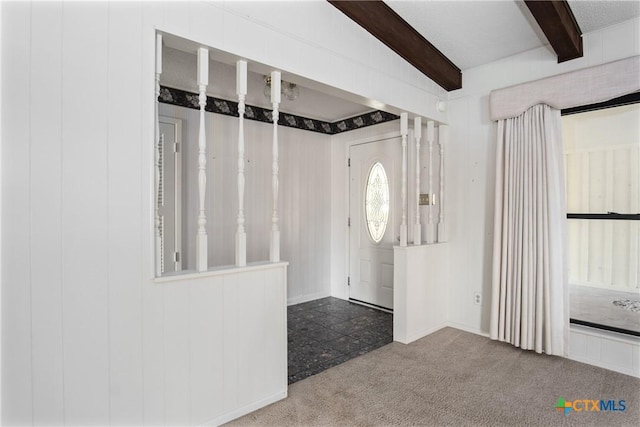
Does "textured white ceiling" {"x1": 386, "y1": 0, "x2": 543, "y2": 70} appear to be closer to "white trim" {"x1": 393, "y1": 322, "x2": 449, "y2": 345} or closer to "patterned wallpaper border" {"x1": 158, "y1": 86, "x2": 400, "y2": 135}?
"patterned wallpaper border" {"x1": 158, "y1": 86, "x2": 400, "y2": 135}

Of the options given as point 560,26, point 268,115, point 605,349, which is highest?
point 560,26

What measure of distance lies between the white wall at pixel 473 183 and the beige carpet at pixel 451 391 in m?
0.59

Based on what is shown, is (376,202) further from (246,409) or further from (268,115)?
(246,409)

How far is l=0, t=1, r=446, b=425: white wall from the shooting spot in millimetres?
1426

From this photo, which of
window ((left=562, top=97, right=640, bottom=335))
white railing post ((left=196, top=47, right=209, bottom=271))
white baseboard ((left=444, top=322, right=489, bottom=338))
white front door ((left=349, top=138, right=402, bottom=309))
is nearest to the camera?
white railing post ((left=196, top=47, right=209, bottom=271))

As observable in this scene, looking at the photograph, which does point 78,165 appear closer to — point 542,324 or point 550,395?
point 550,395

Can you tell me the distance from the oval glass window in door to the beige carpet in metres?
1.66

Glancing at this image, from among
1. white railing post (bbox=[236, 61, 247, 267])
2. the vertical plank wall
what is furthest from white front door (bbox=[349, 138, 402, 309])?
the vertical plank wall

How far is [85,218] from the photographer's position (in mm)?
1564

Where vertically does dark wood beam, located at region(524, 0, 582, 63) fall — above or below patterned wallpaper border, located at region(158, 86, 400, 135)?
above

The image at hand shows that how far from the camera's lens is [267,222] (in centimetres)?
420

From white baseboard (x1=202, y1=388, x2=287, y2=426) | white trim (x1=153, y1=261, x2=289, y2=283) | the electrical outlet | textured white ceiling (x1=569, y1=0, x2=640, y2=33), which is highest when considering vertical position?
textured white ceiling (x1=569, y1=0, x2=640, y2=33)

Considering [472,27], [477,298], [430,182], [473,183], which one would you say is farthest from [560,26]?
→ [477,298]

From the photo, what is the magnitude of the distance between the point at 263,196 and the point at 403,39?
2232 mm
